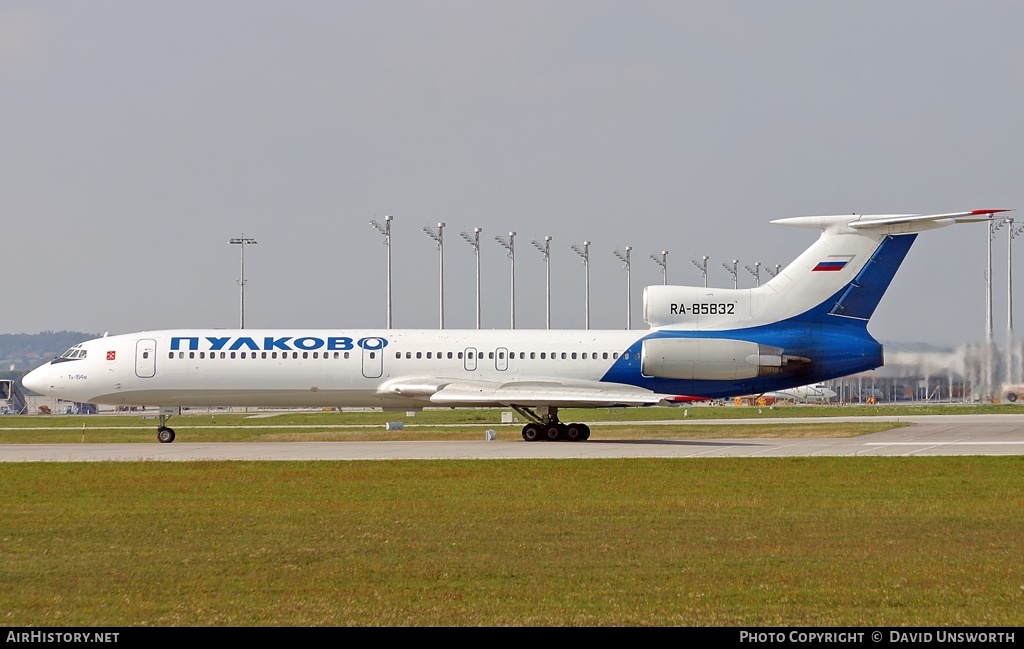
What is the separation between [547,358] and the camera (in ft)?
131

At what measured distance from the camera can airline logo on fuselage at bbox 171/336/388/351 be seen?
39791 millimetres

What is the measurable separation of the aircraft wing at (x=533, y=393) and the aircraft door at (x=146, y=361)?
306 inches

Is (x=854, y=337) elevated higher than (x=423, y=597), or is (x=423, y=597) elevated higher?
(x=854, y=337)

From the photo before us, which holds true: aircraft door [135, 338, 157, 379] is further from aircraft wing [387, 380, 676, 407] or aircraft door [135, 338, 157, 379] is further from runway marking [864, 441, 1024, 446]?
runway marking [864, 441, 1024, 446]

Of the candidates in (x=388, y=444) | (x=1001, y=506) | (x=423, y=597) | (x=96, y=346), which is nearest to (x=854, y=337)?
(x=388, y=444)

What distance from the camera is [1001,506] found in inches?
747

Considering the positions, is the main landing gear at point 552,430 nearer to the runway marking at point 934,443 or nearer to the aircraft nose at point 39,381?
the runway marking at point 934,443

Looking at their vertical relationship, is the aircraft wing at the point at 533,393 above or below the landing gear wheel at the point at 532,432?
above

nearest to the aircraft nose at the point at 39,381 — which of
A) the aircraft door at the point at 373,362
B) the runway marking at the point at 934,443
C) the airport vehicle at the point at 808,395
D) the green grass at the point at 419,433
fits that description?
the green grass at the point at 419,433

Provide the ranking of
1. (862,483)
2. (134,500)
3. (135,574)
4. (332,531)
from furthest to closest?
(862,483) < (134,500) < (332,531) < (135,574)

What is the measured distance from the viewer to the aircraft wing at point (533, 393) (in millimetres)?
37656
